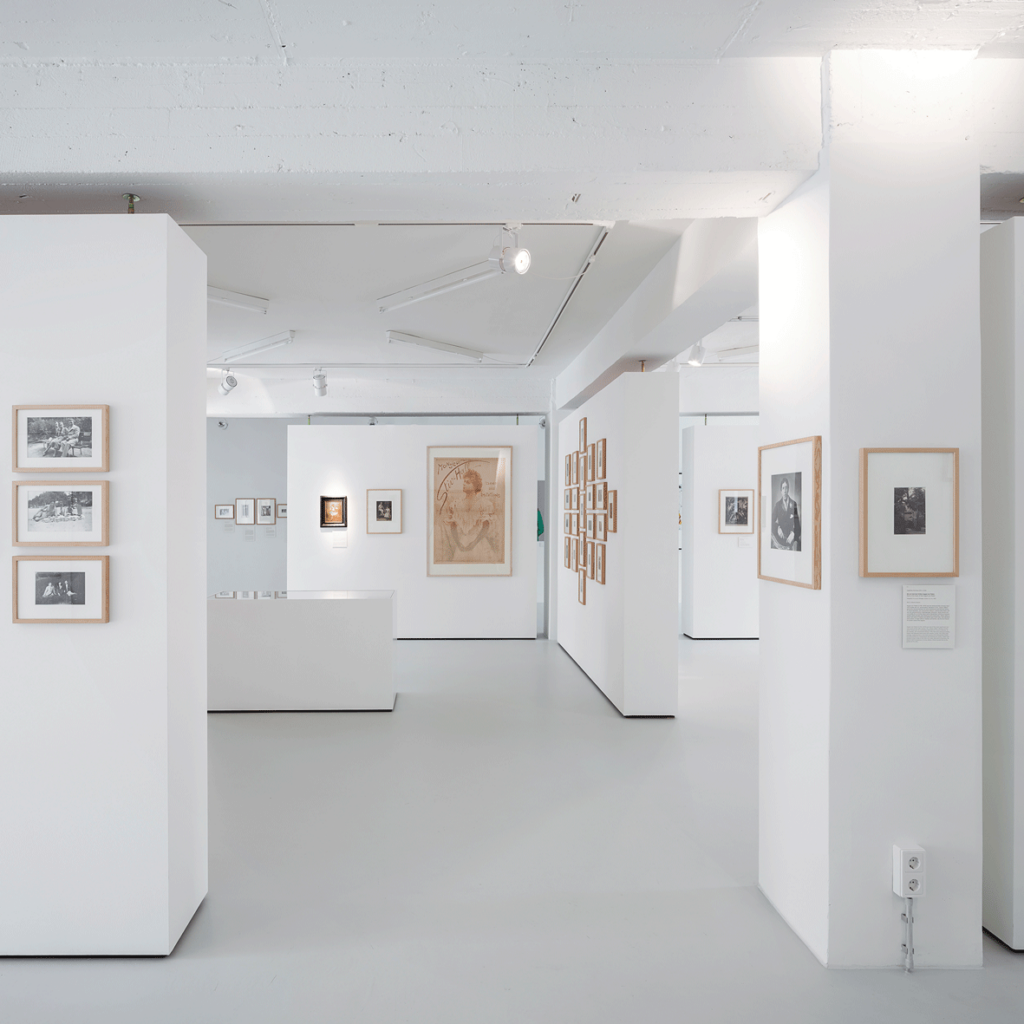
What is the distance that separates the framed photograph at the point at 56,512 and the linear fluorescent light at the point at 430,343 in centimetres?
560

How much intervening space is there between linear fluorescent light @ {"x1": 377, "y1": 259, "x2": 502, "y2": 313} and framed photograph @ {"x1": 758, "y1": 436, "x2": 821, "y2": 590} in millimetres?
3000

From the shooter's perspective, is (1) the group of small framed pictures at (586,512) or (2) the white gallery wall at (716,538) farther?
(2) the white gallery wall at (716,538)

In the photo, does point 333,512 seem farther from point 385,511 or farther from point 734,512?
point 734,512

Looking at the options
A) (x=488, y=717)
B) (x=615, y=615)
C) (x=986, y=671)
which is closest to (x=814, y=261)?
(x=986, y=671)

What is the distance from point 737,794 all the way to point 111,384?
13.7 feet

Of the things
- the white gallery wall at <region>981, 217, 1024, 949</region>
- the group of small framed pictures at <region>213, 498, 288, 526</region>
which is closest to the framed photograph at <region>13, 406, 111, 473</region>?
the white gallery wall at <region>981, 217, 1024, 949</region>

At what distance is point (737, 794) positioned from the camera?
4969 millimetres

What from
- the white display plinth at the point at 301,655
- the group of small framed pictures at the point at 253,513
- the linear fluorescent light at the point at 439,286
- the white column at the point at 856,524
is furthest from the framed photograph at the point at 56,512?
the group of small framed pictures at the point at 253,513

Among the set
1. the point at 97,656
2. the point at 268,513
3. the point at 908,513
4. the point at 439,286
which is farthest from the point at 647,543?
the point at 268,513

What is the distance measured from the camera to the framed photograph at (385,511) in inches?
434

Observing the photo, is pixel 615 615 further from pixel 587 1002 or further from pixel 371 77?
pixel 371 77

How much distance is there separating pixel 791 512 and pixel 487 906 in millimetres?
2172

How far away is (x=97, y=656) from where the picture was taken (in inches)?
122

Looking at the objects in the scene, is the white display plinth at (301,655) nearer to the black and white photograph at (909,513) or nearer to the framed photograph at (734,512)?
the black and white photograph at (909,513)
